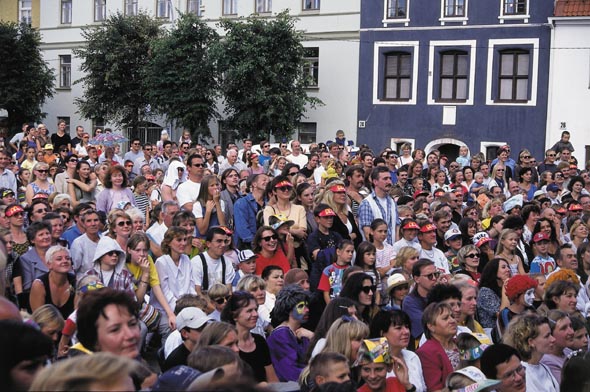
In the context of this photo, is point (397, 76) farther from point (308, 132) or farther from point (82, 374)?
point (82, 374)

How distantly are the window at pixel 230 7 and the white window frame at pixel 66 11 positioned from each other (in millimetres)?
9313

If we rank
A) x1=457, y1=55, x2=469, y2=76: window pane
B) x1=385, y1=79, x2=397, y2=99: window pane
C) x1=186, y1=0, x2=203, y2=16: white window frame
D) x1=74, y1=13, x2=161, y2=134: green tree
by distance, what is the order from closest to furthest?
x1=457, y1=55, x2=469, y2=76: window pane < x1=385, y1=79, x2=397, y2=99: window pane < x1=74, y1=13, x2=161, y2=134: green tree < x1=186, y1=0, x2=203, y2=16: white window frame

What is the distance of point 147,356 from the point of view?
28.4ft

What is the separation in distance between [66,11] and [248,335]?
125ft

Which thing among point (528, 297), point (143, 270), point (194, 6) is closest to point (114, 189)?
point (143, 270)

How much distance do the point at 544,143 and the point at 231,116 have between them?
1210cm

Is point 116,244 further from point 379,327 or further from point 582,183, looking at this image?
point 582,183

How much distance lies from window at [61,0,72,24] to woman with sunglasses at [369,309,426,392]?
37.9 m

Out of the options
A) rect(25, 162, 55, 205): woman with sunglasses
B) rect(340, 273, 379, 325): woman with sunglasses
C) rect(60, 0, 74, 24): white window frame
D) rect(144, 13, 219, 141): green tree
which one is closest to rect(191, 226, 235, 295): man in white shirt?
rect(340, 273, 379, 325): woman with sunglasses

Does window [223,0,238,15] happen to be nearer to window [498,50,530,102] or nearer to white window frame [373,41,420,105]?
white window frame [373,41,420,105]

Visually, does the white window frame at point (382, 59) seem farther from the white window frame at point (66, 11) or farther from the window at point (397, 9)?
the white window frame at point (66, 11)

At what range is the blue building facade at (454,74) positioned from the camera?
31.0m

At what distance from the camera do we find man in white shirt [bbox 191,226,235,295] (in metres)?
8.74

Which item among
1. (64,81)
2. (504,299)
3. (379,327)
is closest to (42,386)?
(379,327)
